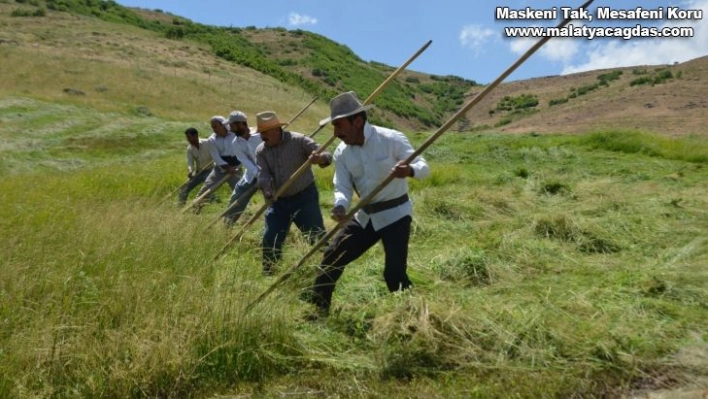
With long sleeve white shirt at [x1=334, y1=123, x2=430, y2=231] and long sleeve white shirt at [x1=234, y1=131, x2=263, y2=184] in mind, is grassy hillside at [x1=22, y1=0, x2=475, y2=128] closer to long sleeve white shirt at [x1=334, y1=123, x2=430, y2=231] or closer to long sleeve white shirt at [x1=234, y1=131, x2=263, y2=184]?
long sleeve white shirt at [x1=234, y1=131, x2=263, y2=184]

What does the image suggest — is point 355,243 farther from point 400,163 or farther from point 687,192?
point 687,192

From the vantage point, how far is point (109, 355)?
286 centimetres

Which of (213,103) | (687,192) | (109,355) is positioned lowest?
(213,103)

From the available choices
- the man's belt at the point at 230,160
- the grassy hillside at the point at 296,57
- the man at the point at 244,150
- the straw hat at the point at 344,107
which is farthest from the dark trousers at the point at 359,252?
the grassy hillside at the point at 296,57

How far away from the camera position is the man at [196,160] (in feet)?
24.1

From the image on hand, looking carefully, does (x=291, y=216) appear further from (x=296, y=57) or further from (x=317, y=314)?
(x=296, y=57)

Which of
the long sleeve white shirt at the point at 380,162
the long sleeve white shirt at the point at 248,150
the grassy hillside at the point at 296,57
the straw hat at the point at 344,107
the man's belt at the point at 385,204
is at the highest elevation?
the straw hat at the point at 344,107

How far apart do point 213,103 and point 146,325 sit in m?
25.6

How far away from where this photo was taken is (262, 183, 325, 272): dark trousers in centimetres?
475

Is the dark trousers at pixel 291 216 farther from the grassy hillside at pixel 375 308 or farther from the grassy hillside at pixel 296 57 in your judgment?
the grassy hillside at pixel 296 57

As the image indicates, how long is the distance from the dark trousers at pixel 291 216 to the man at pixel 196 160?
278 cm

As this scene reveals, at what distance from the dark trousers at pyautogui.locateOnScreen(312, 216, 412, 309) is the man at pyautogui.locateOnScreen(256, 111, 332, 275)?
107 centimetres

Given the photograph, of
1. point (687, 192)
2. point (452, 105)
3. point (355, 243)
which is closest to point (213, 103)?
point (687, 192)

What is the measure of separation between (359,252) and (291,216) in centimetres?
129
